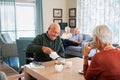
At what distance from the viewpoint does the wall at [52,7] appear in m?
7.21

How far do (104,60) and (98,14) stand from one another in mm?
4735

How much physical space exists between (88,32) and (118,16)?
144 centimetres

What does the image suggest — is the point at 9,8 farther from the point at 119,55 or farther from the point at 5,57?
the point at 119,55

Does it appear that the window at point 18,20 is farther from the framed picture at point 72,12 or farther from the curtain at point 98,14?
the curtain at point 98,14

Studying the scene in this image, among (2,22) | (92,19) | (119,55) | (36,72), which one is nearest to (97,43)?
(119,55)

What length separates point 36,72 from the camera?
2057 mm

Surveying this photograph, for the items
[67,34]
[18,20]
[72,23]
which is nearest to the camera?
[67,34]

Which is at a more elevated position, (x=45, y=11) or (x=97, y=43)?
(x=45, y=11)

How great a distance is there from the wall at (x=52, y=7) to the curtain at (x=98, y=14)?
0.75m

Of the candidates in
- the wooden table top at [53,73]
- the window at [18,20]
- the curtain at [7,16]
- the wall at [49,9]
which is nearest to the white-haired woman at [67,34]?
the wall at [49,9]

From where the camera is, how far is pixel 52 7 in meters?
7.35

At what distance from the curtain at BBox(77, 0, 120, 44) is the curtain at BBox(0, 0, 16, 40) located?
2.49m

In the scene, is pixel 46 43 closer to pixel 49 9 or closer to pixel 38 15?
pixel 38 15

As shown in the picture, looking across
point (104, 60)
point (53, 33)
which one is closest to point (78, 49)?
point (53, 33)
